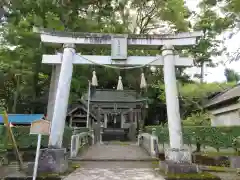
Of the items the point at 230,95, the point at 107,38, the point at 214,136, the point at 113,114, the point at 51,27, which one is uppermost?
the point at 51,27

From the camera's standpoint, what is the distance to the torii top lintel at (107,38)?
8.63 m

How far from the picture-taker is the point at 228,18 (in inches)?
331

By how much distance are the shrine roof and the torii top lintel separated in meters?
14.6

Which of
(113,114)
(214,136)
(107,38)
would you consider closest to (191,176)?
(214,136)

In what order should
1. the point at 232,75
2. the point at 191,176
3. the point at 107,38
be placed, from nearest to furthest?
the point at 191,176 → the point at 107,38 → the point at 232,75

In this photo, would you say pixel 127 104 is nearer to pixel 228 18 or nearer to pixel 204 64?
pixel 204 64

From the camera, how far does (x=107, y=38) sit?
880cm

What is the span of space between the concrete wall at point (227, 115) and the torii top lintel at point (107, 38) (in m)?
7.58

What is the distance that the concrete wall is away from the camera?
47.0ft

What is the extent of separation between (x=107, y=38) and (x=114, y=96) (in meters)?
16.7

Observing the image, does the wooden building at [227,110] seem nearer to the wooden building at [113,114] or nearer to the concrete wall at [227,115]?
the concrete wall at [227,115]

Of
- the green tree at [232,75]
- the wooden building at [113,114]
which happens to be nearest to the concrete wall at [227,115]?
the wooden building at [113,114]

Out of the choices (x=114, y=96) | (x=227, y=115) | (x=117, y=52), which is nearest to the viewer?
(x=117, y=52)

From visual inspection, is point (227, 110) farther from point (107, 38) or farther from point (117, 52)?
point (107, 38)
